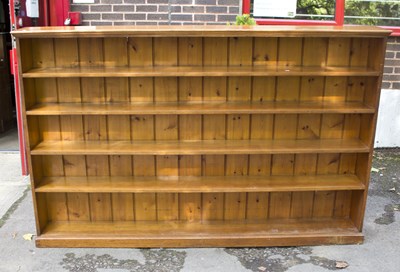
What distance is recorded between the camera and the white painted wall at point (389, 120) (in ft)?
20.6

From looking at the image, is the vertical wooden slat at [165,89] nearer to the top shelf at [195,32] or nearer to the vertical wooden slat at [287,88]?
the top shelf at [195,32]

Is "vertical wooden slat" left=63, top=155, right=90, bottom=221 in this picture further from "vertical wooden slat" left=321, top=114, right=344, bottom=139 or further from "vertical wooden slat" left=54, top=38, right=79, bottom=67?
"vertical wooden slat" left=321, top=114, right=344, bottom=139

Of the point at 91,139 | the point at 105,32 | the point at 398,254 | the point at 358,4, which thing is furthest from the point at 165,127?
the point at 358,4

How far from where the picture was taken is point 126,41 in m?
3.73

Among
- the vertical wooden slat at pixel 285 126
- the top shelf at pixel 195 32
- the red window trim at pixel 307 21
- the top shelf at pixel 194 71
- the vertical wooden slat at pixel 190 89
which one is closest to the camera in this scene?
the top shelf at pixel 195 32

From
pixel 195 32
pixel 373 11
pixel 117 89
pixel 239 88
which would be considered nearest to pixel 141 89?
pixel 117 89

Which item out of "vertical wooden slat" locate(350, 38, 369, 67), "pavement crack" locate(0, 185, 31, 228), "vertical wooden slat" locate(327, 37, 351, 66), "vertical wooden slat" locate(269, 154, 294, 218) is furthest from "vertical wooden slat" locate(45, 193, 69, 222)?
"vertical wooden slat" locate(350, 38, 369, 67)

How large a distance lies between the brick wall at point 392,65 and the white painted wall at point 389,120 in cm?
11

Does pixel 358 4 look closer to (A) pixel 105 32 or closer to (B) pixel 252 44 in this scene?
(B) pixel 252 44

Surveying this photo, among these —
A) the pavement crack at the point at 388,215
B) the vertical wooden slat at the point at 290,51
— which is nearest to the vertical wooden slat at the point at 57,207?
the vertical wooden slat at the point at 290,51

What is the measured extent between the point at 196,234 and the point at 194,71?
136 centimetres

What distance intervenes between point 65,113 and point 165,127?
81 cm

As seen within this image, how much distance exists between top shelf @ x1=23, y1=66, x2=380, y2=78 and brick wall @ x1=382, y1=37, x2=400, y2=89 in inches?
106

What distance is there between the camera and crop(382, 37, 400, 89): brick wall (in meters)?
6.14
